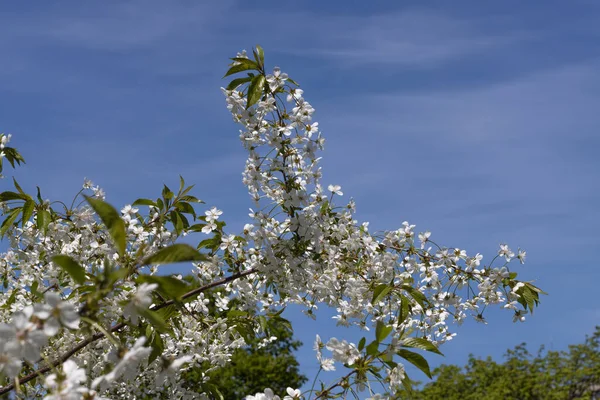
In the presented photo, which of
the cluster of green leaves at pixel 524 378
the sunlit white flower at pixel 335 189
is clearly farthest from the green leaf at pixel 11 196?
the cluster of green leaves at pixel 524 378

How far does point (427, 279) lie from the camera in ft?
14.5

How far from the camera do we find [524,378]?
13953 mm

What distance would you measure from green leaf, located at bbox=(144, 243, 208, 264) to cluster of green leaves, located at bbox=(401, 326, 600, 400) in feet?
39.3

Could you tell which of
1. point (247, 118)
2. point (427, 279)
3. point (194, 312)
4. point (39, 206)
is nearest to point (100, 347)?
point (194, 312)

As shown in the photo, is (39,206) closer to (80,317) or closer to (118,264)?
(118,264)

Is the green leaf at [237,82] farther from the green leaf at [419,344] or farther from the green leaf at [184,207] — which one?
the green leaf at [419,344]

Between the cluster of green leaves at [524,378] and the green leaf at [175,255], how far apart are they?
11971 mm

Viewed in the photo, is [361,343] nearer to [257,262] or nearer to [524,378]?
[257,262]

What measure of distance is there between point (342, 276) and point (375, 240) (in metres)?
0.34

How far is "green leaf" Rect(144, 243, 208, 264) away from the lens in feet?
5.84

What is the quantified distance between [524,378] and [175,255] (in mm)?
13634

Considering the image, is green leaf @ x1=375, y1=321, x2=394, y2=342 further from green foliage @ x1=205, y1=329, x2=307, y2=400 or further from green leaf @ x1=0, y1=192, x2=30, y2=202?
green foliage @ x1=205, y1=329, x2=307, y2=400

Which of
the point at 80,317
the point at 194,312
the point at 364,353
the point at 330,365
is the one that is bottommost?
the point at 80,317

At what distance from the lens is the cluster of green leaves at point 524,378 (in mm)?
13414
